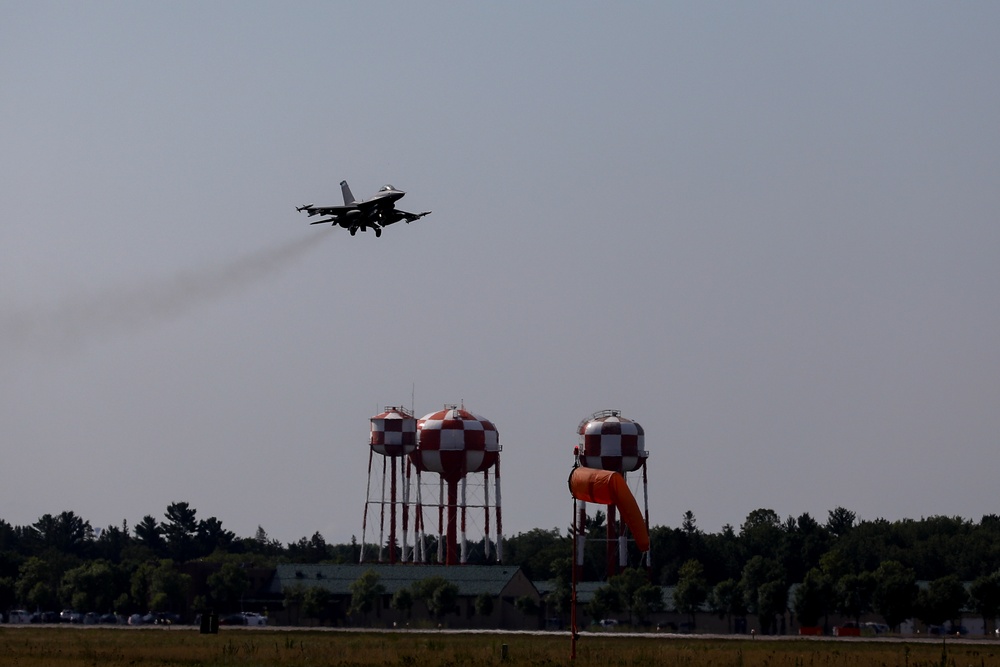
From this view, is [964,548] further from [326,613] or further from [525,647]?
[525,647]

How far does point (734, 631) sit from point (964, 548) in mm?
53073

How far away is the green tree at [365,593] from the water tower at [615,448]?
21649 mm

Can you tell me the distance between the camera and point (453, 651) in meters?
74.1

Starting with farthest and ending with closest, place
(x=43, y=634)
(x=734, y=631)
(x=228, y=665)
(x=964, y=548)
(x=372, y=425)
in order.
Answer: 1. (x=964, y=548)
2. (x=372, y=425)
3. (x=734, y=631)
4. (x=43, y=634)
5. (x=228, y=665)

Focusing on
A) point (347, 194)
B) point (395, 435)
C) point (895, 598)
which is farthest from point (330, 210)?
point (395, 435)

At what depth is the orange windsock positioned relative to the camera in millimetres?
66500

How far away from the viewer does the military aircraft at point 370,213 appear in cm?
7238

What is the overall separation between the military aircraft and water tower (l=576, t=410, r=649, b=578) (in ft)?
258

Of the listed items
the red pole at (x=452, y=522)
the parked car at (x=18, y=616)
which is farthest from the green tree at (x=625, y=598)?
the parked car at (x=18, y=616)

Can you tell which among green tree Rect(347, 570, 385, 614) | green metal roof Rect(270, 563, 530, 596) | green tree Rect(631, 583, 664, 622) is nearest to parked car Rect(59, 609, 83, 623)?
green metal roof Rect(270, 563, 530, 596)

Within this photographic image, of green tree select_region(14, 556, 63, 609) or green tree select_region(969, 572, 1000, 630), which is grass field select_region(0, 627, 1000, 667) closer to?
green tree select_region(969, 572, 1000, 630)

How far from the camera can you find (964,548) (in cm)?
17738

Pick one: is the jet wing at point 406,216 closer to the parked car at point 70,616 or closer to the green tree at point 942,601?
the green tree at point 942,601

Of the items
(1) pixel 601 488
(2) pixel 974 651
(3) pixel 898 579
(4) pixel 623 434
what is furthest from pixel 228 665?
(4) pixel 623 434
